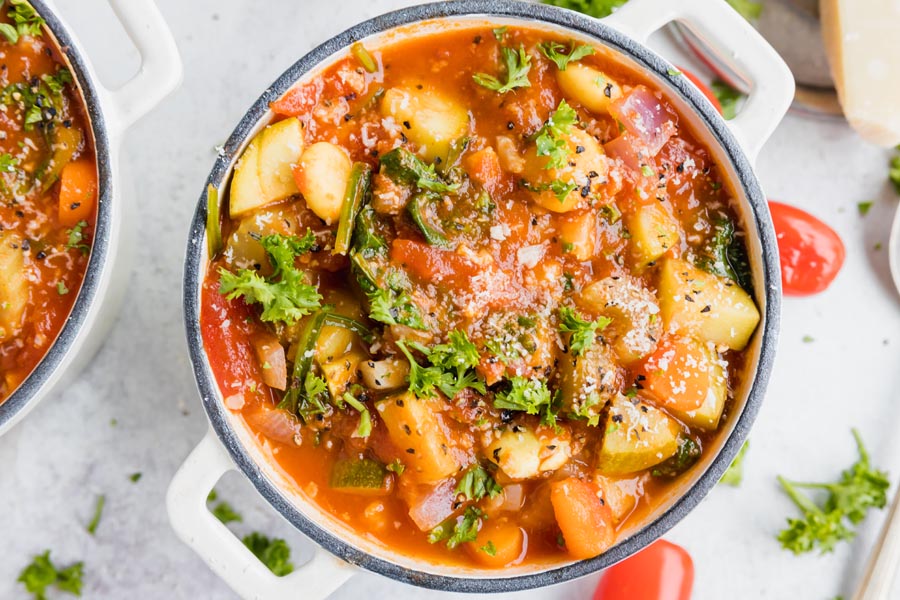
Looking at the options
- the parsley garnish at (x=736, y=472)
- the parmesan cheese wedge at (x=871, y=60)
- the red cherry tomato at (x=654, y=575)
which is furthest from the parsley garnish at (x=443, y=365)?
the parmesan cheese wedge at (x=871, y=60)

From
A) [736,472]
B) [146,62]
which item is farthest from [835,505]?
[146,62]

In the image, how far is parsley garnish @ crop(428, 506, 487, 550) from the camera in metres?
3.09

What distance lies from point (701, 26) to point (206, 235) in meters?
1.82

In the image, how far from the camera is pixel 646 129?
2.99 metres

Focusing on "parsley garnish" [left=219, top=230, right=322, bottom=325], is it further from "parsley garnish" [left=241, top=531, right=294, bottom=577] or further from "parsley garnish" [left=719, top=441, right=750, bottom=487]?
"parsley garnish" [left=719, top=441, right=750, bottom=487]

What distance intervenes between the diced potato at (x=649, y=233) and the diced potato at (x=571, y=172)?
0.19 m

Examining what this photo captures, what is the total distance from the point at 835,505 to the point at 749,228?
1657 mm

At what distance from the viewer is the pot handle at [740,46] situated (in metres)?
2.94

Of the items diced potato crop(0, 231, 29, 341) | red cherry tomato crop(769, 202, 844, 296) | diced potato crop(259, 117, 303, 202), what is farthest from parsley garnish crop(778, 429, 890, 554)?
diced potato crop(0, 231, 29, 341)

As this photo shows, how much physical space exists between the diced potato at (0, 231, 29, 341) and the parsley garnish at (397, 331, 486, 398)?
4.47 ft

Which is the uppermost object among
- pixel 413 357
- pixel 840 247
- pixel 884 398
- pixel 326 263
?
pixel 326 263

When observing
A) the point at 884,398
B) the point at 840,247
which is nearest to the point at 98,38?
the point at 840,247

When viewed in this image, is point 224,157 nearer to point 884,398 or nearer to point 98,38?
point 98,38

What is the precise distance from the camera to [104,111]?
2.97 metres
